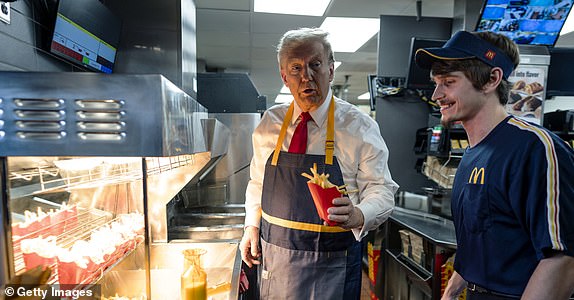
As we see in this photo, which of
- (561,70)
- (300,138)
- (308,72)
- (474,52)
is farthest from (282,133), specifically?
(561,70)

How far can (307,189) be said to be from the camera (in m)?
1.48

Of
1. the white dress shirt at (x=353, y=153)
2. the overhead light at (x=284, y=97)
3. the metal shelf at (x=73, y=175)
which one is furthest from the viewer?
the overhead light at (x=284, y=97)

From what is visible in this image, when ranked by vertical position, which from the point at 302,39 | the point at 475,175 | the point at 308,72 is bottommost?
the point at 475,175

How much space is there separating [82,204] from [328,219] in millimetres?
1024

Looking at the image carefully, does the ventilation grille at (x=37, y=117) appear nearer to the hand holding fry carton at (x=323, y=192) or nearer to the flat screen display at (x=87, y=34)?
the hand holding fry carton at (x=323, y=192)

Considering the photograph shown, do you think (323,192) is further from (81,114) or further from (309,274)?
(81,114)

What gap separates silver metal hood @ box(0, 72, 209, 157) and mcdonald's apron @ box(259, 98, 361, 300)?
899mm

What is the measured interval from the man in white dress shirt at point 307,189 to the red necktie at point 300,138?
0.02 meters

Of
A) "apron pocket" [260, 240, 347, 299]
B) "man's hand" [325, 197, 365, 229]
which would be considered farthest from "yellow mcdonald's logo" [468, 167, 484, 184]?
"apron pocket" [260, 240, 347, 299]

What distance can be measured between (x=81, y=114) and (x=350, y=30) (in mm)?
4516

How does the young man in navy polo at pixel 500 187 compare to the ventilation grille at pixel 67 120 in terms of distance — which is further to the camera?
the young man in navy polo at pixel 500 187

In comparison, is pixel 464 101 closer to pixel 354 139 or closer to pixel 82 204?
pixel 354 139

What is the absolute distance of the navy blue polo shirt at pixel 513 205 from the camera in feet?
3.45

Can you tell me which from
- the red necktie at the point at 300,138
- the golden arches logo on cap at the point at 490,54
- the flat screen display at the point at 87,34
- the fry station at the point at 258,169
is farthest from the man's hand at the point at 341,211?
the flat screen display at the point at 87,34
